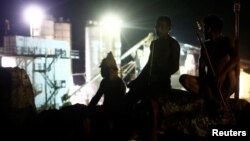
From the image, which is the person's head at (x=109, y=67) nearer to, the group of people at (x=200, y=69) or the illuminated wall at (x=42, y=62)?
the group of people at (x=200, y=69)

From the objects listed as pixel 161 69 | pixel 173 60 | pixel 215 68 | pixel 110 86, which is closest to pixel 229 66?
pixel 215 68

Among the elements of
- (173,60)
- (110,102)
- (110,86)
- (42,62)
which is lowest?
(42,62)

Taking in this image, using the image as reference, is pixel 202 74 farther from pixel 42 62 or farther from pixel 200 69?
pixel 42 62

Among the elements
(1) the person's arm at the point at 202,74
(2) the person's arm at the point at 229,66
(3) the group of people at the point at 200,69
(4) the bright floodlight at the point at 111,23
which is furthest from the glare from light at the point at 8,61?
(2) the person's arm at the point at 229,66

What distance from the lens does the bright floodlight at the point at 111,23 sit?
40125mm

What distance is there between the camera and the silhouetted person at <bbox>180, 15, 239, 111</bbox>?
22.4ft

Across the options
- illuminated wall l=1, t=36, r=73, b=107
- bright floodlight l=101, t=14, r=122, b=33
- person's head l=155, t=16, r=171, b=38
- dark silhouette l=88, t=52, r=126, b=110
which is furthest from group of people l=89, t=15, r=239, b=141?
bright floodlight l=101, t=14, r=122, b=33

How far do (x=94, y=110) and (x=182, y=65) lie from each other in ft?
75.2

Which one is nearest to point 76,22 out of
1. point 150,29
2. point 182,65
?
point 150,29

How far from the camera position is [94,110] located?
7445mm

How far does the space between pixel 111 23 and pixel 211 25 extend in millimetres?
33777

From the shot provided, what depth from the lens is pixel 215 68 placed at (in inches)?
277

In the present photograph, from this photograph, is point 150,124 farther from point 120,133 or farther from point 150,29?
point 150,29

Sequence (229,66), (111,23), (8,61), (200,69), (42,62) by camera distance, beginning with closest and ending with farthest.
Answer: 1. (229,66)
2. (200,69)
3. (8,61)
4. (111,23)
5. (42,62)
